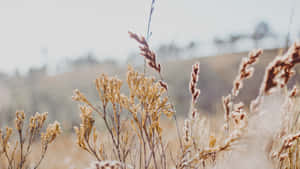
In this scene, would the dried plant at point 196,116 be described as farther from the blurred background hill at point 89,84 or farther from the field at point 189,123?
the blurred background hill at point 89,84

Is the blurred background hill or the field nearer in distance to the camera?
→ the field

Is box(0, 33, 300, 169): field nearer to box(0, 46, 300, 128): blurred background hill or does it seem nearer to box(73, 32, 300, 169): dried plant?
box(73, 32, 300, 169): dried plant

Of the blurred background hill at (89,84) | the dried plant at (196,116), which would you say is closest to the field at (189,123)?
the dried plant at (196,116)

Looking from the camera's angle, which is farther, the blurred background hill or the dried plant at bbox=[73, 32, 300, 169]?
the blurred background hill

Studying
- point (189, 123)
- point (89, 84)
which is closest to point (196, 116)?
point (189, 123)

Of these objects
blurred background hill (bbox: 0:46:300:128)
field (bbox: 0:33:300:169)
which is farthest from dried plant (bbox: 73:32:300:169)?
blurred background hill (bbox: 0:46:300:128)

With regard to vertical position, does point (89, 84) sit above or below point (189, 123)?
below

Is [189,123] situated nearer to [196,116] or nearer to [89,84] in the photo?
[196,116]

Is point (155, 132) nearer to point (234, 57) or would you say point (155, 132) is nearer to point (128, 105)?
point (128, 105)

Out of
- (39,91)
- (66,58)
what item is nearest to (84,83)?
(39,91)

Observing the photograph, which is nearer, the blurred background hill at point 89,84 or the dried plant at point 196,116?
the dried plant at point 196,116

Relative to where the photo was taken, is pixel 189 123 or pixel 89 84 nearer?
pixel 189 123

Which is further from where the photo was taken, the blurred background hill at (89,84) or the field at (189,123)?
the blurred background hill at (89,84)

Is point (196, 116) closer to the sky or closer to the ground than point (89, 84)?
closer to the sky
